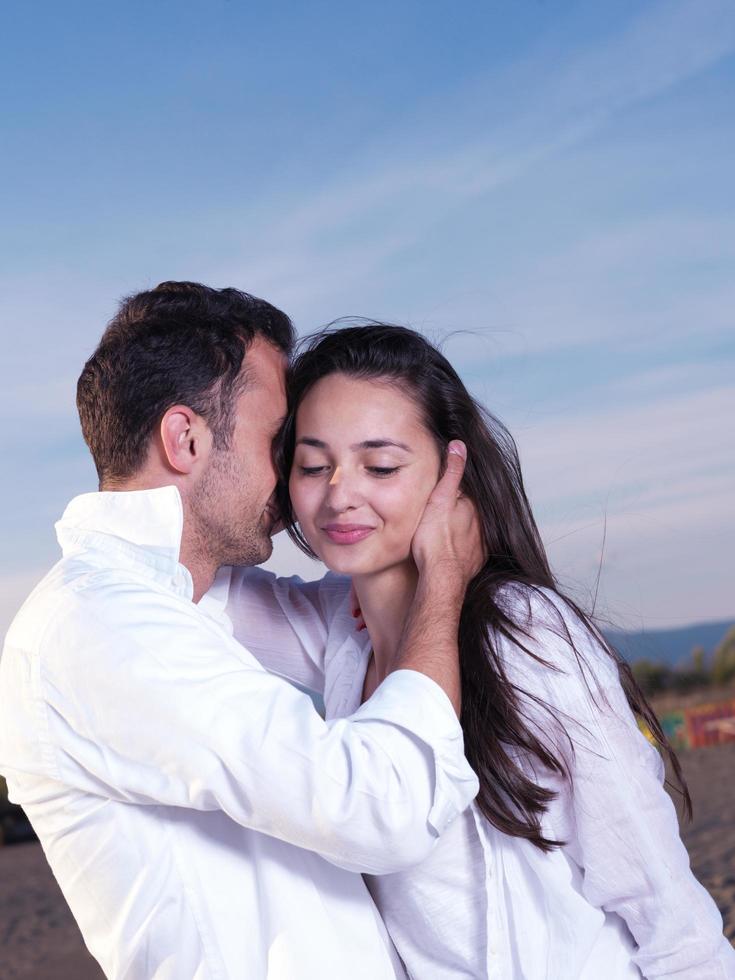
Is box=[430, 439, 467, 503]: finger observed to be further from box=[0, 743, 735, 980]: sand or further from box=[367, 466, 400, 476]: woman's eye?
box=[0, 743, 735, 980]: sand

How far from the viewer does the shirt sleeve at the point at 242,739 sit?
1.94 m

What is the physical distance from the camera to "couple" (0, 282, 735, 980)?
A: 1988 millimetres

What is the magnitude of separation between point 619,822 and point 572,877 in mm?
186

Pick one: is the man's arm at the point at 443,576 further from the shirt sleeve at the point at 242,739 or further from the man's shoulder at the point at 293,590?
the man's shoulder at the point at 293,590

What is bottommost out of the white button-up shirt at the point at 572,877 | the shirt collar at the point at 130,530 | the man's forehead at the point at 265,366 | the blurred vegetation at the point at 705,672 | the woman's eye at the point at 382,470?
the blurred vegetation at the point at 705,672

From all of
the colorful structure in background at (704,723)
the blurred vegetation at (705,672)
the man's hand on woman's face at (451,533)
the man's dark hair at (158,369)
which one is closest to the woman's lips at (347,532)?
the man's hand on woman's face at (451,533)

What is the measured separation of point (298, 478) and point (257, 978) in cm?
115

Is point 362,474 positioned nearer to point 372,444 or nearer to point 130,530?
point 372,444

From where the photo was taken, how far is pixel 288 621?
3199 millimetres

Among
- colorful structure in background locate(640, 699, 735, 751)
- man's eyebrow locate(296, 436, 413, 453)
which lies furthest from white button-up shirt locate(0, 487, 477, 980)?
colorful structure in background locate(640, 699, 735, 751)

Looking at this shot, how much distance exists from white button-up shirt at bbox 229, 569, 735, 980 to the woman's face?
415 mm

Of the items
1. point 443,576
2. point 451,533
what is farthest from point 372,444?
point 443,576

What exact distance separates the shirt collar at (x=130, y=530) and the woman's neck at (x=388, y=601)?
0.53 m

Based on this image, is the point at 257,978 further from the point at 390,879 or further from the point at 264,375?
the point at 264,375
